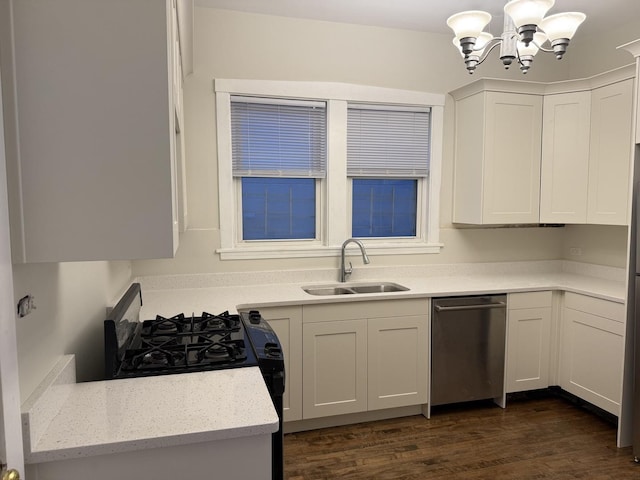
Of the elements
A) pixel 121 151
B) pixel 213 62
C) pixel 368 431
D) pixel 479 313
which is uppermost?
pixel 213 62

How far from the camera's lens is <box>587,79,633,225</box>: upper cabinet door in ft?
9.73

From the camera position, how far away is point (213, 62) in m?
3.07

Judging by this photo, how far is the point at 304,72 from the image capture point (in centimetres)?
325

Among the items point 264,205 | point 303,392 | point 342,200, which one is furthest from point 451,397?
point 264,205

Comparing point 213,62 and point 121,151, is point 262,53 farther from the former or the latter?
point 121,151

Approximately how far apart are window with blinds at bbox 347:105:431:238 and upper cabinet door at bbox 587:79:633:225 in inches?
47.3

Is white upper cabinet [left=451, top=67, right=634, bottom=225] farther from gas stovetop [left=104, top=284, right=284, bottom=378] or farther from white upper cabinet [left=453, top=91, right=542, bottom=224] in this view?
gas stovetop [left=104, top=284, right=284, bottom=378]

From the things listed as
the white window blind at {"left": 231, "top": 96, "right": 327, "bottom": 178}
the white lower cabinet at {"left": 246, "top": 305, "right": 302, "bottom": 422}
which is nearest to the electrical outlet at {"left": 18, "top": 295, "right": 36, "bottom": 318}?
the white lower cabinet at {"left": 246, "top": 305, "right": 302, "bottom": 422}

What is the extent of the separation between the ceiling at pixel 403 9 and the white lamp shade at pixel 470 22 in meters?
0.99

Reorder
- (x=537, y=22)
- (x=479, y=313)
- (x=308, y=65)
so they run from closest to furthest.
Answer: (x=537, y=22) < (x=479, y=313) < (x=308, y=65)

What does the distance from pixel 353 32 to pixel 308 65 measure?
1.46ft

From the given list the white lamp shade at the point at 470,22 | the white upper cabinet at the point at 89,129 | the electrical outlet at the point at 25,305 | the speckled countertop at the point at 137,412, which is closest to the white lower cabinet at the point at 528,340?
the white lamp shade at the point at 470,22

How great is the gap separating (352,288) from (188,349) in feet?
5.80

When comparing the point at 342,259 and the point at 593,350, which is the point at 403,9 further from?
the point at 593,350
